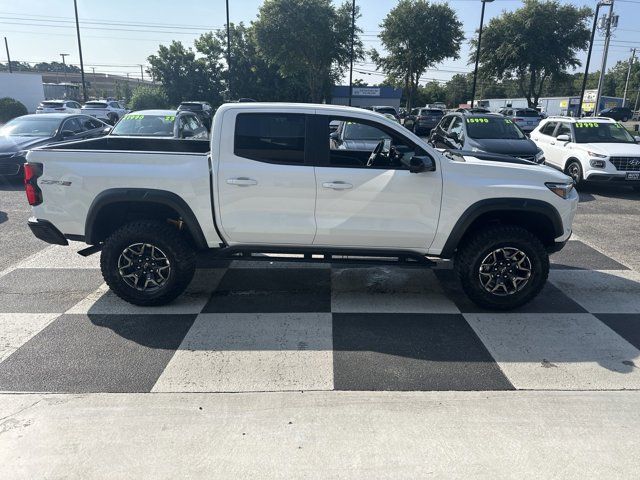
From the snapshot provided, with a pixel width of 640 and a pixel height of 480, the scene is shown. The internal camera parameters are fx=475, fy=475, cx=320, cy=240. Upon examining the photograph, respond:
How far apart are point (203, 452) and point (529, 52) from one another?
37.6 meters

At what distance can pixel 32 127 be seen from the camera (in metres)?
11.7

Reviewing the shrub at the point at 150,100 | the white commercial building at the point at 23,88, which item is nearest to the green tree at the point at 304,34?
the shrub at the point at 150,100

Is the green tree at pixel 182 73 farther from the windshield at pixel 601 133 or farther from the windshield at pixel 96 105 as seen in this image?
the windshield at pixel 601 133

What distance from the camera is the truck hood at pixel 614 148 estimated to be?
33.4ft

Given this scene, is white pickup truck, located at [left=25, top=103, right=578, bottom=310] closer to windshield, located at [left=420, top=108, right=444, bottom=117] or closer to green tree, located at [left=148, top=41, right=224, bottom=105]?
windshield, located at [left=420, top=108, right=444, bottom=117]

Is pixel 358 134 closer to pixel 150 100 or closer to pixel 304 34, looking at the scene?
pixel 304 34

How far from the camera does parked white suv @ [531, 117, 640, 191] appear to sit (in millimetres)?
10164

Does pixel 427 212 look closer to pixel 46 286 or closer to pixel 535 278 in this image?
pixel 535 278

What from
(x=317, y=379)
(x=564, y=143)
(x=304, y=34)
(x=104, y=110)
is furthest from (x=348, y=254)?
(x=104, y=110)

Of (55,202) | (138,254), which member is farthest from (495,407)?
(55,202)

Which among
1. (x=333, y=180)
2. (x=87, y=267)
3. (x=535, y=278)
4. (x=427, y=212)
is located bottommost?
(x=87, y=267)

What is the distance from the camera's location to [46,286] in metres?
5.14

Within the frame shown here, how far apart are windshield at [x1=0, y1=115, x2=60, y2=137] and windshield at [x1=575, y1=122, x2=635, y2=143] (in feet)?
41.7

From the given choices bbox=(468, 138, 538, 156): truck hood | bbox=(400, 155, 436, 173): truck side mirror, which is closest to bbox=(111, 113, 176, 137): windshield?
bbox=(468, 138, 538, 156): truck hood
